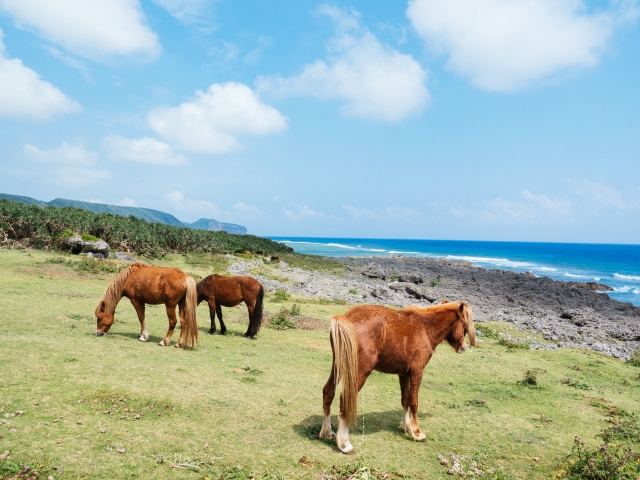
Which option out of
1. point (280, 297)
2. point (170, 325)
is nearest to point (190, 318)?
point (170, 325)

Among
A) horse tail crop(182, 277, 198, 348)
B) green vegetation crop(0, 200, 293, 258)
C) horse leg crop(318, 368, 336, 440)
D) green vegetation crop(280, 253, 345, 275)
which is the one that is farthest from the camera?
green vegetation crop(280, 253, 345, 275)

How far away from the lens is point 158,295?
9664 millimetres

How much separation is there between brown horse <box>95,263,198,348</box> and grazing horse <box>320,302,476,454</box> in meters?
5.13

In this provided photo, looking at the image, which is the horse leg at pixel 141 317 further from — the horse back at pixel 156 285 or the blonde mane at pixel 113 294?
the blonde mane at pixel 113 294

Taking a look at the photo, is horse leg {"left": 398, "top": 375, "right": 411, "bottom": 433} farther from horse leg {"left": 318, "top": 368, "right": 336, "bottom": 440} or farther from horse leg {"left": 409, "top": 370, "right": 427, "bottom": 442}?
horse leg {"left": 318, "top": 368, "right": 336, "bottom": 440}

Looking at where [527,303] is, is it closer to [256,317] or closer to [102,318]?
[256,317]

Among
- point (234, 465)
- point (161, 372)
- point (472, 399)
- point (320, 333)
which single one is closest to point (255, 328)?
point (320, 333)

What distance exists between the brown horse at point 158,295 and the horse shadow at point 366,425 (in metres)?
4.49

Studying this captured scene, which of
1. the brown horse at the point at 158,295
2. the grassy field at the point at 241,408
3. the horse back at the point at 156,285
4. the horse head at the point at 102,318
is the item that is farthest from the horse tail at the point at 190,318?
the horse head at the point at 102,318

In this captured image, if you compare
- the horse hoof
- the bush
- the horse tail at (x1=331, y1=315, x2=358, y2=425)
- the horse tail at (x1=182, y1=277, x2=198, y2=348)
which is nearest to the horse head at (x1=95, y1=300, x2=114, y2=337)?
the horse tail at (x1=182, y1=277, x2=198, y2=348)

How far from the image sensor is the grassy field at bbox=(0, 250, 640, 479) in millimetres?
4789

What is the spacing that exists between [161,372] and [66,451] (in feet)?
9.67

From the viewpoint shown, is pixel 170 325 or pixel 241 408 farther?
pixel 170 325

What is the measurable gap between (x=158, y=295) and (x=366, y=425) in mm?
6008
